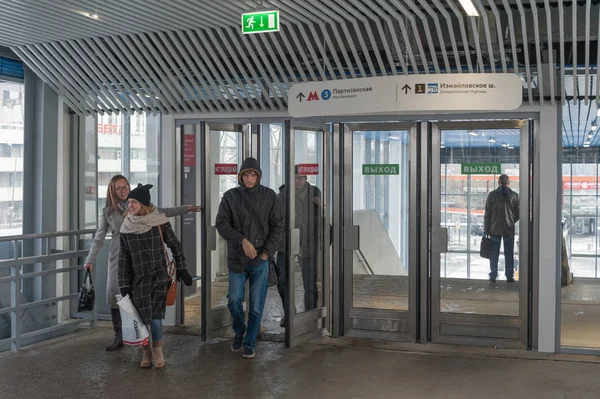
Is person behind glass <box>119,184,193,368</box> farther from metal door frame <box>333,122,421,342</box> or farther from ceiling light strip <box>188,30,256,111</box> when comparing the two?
metal door frame <box>333,122,421,342</box>

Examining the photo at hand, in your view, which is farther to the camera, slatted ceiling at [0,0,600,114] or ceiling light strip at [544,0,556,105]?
slatted ceiling at [0,0,600,114]

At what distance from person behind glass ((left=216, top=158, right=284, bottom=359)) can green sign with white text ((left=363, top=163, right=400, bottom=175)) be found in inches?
43.4

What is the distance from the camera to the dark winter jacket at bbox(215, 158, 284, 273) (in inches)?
268

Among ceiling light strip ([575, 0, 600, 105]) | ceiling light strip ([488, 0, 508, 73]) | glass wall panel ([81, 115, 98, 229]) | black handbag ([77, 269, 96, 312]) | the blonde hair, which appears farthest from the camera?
glass wall panel ([81, 115, 98, 229])

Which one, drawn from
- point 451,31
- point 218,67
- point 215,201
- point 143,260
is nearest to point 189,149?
point 215,201

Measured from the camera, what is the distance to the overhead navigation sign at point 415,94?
6.10m

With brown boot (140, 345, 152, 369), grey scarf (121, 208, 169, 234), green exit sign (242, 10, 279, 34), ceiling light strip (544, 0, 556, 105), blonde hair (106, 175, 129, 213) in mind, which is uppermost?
green exit sign (242, 10, 279, 34)

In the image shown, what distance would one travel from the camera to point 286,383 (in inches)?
238

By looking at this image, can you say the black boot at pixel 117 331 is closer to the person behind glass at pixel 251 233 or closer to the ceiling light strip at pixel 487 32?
the person behind glass at pixel 251 233

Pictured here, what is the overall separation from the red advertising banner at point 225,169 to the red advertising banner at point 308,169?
83 centimetres

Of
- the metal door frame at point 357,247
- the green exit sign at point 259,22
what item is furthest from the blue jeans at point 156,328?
the green exit sign at point 259,22

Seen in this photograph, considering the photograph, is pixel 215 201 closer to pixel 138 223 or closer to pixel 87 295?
pixel 87 295

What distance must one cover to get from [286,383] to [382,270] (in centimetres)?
191

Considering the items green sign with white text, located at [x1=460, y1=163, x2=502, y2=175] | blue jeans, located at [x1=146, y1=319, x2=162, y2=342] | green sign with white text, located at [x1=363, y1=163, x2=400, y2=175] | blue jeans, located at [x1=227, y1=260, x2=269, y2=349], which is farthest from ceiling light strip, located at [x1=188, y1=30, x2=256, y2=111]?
blue jeans, located at [x1=146, y1=319, x2=162, y2=342]
